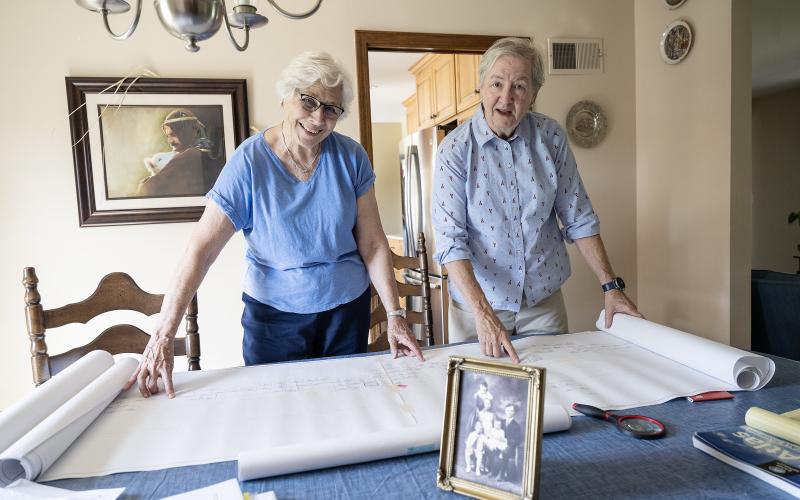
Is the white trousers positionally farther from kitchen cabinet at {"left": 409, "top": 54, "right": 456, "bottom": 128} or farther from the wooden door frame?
kitchen cabinet at {"left": 409, "top": 54, "right": 456, "bottom": 128}

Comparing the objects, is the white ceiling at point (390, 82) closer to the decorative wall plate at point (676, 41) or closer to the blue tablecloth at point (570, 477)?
the decorative wall plate at point (676, 41)

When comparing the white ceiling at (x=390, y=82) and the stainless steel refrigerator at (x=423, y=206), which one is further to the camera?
the white ceiling at (x=390, y=82)

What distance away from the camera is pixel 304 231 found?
1.37 meters

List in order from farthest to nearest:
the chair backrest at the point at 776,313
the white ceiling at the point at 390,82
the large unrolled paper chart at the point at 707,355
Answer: the white ceiling at the point at 390,82 → the chair backrest at the point at 776,313 → the large unrolled paper chart at the point at 707,355

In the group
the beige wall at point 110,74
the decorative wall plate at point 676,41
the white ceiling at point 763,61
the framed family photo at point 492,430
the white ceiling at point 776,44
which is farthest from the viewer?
the white ceiling at point 763,61

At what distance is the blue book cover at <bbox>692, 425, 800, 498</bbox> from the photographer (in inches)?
26.0

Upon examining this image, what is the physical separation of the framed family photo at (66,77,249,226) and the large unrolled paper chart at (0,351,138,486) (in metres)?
1.60

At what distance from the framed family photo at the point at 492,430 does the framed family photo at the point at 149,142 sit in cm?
215

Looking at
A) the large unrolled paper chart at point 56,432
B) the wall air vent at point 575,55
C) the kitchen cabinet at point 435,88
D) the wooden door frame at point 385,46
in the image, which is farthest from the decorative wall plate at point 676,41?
the large unrolled paper chart at point 56,432

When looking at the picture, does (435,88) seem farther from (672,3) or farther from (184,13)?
(184,13)

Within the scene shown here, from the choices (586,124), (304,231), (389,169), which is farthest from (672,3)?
(389,169)

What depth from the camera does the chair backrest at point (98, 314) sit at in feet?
4.42

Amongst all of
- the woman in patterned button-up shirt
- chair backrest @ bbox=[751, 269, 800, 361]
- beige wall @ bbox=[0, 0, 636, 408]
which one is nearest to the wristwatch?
the woman in patterned button-up shirt

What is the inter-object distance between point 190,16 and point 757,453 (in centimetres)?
112
